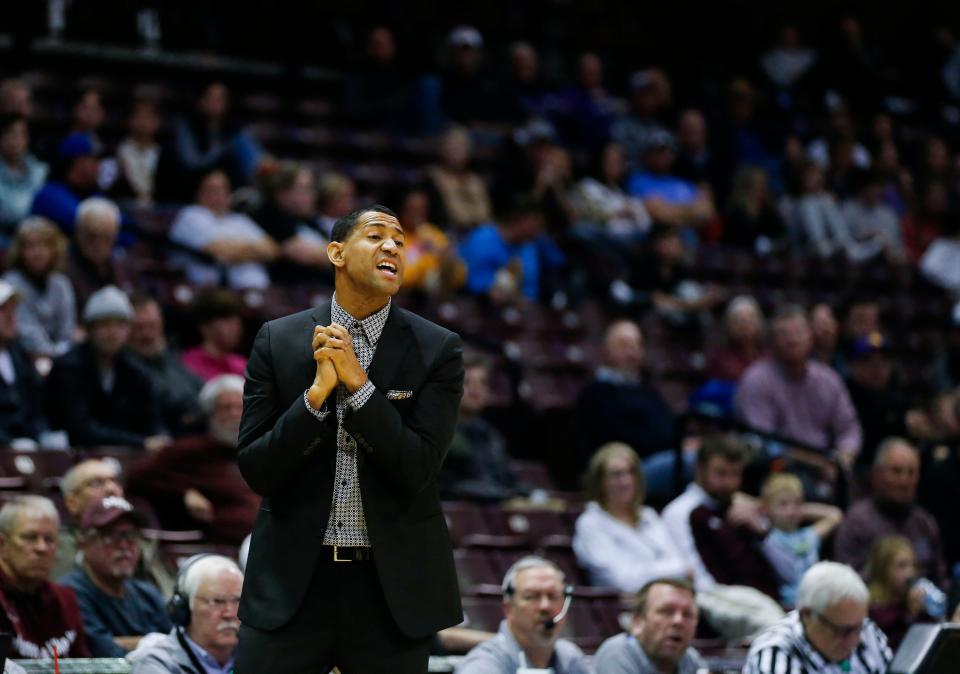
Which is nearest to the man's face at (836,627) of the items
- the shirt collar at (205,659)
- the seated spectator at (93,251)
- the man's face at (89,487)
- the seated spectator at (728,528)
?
the seated spectator at (728,528)

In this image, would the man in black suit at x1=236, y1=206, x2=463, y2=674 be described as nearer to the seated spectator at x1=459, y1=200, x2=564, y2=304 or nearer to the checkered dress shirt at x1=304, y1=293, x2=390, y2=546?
the checkered dress shirt at x1=304, y1=293, x2=390, y2=546

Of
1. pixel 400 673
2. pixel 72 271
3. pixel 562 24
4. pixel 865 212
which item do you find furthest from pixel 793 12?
pixel 400 673

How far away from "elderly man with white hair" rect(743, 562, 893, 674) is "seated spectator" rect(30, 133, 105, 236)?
4.37 meters

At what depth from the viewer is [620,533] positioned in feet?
24.7

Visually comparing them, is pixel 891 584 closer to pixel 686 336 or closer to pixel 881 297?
pixel 686 336

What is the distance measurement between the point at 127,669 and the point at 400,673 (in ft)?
5.52

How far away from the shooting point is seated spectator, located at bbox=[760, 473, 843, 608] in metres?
7.79

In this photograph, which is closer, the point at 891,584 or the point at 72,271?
the point at 891,584

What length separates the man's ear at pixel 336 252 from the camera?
3.57 m

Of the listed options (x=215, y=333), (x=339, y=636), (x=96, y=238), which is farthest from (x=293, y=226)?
(x=339, y=636)

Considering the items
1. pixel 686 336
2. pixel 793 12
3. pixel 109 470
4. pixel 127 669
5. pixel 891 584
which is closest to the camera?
pixel 127 669

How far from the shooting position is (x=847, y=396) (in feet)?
32.4

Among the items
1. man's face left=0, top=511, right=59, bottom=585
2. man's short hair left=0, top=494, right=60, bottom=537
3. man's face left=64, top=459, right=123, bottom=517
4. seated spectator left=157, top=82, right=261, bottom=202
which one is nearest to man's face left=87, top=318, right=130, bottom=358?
man's face left=64, top=459, right=123, bottom=517

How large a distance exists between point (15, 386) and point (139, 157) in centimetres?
313
